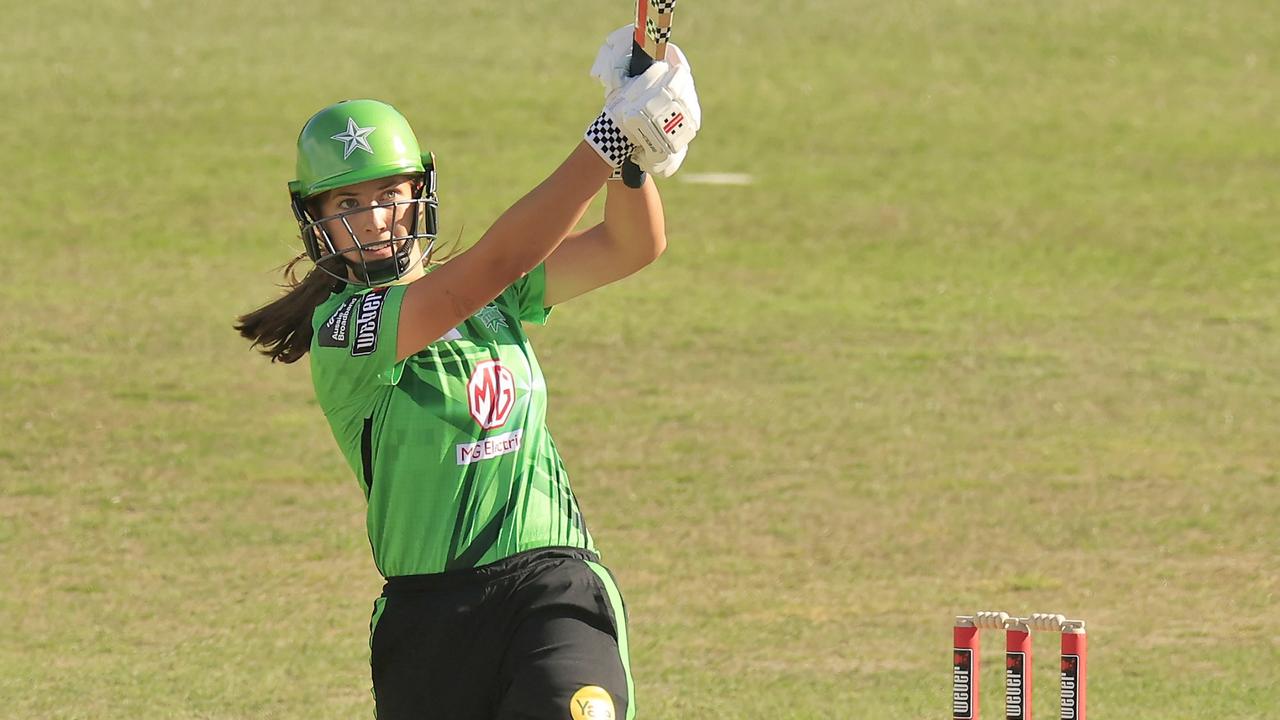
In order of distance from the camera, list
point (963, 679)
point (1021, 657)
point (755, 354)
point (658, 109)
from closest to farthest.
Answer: point (658, 109) < point (1021, 657) < point (963, 679) < point (755, 354)

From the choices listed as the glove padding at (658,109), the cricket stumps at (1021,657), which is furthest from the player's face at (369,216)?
the cricket stumps at (1021,657)

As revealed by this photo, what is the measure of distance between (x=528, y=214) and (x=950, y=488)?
640 cm

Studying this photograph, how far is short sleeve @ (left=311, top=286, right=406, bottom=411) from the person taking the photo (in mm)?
4273

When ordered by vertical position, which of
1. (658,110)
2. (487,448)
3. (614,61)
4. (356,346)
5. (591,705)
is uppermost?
(614,61)

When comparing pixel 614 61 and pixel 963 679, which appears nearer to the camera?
pixel 614 61

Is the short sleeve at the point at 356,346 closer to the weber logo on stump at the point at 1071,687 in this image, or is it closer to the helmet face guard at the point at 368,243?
the helmet face guard at the point at 368,243

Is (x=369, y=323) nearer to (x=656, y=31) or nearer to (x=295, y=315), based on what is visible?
(x=295, y=315)

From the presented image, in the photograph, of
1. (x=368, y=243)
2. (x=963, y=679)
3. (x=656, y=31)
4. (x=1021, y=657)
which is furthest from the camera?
(x=963, y=679)

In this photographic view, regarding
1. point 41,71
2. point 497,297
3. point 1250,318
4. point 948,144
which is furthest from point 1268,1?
point 497,297

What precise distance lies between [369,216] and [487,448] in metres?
0.60

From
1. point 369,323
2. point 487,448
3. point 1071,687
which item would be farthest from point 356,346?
point 1071,687

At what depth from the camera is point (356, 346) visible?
4.30 m

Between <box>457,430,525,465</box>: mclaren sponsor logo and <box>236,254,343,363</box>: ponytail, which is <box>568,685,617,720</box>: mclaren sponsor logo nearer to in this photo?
<box>457,430,525,465</box>: mclaren sponsor logo

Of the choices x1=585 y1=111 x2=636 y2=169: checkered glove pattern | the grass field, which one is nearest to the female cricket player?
x1=585 y1=111 x2=636 y2=169: checkered glove pattern
